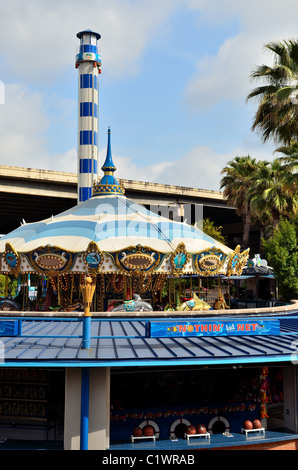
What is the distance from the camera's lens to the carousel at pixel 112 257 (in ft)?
63.1

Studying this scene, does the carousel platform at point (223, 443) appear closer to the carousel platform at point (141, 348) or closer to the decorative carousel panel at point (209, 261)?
the carousel platform at point (141, 348)

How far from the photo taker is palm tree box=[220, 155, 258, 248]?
145 feet

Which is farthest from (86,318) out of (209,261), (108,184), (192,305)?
(108,184)

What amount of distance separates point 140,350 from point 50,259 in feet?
31.4

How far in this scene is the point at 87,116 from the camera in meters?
34.3

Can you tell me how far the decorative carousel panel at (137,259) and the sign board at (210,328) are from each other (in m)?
7.06

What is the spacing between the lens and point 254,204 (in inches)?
1476

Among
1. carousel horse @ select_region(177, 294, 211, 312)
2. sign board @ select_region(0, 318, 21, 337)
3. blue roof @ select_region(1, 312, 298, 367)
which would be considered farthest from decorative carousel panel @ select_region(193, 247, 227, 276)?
sign board @ select_region(0, 318, 21, 337)

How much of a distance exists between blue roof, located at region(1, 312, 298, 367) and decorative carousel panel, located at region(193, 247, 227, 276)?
7.15 metres

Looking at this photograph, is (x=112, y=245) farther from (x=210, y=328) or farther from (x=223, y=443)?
(x=223, y=443)

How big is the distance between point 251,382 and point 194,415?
6.73ft

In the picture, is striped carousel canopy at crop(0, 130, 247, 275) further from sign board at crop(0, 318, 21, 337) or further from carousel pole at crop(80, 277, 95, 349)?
carousel pole at crop(80, 277, 95, 349)
